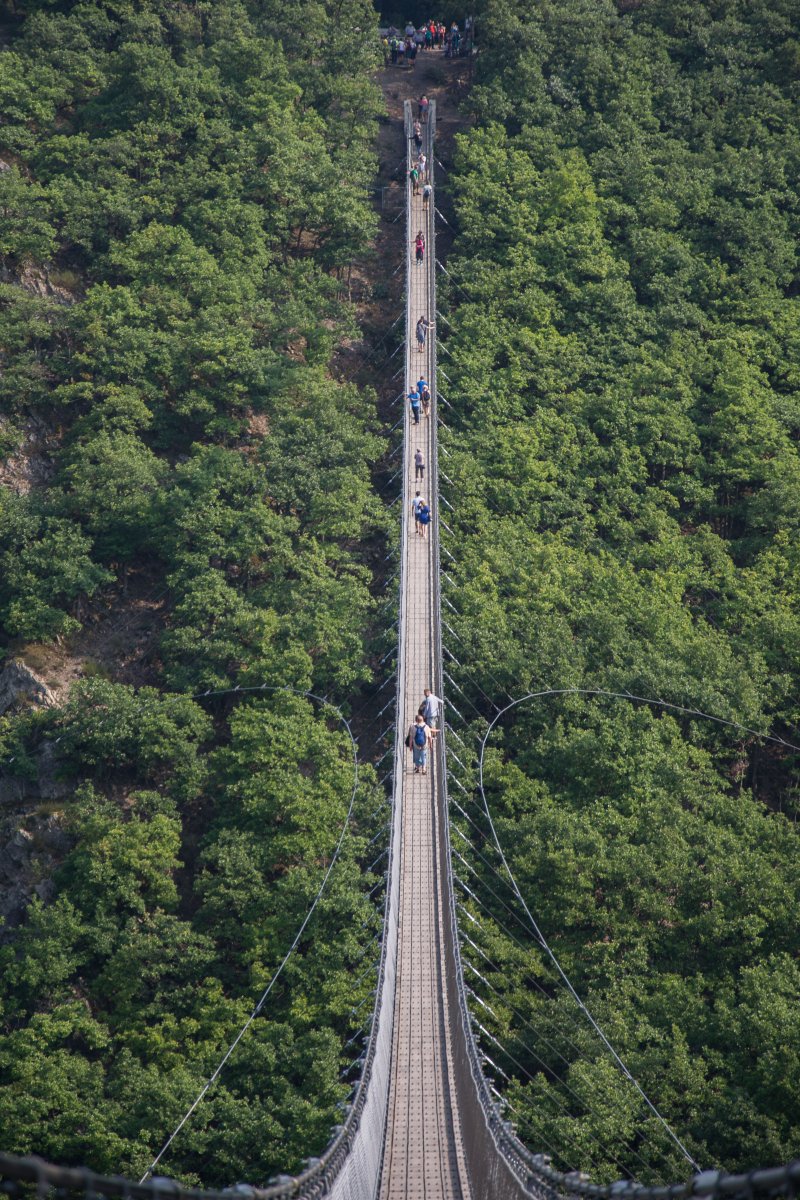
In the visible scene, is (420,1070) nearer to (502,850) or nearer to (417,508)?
(502,850)

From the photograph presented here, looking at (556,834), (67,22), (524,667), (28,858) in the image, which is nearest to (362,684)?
(524,667)

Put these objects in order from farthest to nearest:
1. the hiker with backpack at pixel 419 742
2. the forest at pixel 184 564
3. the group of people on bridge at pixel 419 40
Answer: the group of people on bridge at pixel 419 40 < the forest at pixel 184 564 < the hiker with backpack at pixel 419 742

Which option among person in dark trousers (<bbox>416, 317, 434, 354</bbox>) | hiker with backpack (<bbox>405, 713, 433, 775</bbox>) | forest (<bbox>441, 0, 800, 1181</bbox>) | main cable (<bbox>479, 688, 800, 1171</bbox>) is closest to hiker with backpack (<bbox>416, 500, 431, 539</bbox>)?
forest (<bbox>441, 0, 800, 1181</bbox>)

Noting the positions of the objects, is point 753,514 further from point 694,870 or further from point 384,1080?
point 384,1080

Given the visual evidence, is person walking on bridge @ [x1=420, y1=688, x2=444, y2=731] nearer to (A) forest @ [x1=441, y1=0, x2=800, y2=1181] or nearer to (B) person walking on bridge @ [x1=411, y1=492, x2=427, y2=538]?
(A) forest @ [x1=441, y1=0, x2=800, y2=1181]

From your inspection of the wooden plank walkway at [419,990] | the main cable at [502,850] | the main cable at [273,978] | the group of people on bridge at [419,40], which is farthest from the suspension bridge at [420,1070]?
the group of people on bridge at [419,40]

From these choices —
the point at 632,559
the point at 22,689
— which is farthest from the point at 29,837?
the point at 632,559

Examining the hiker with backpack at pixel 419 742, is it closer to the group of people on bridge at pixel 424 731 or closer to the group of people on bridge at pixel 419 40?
the group of people on bridge at pixel 424 731
